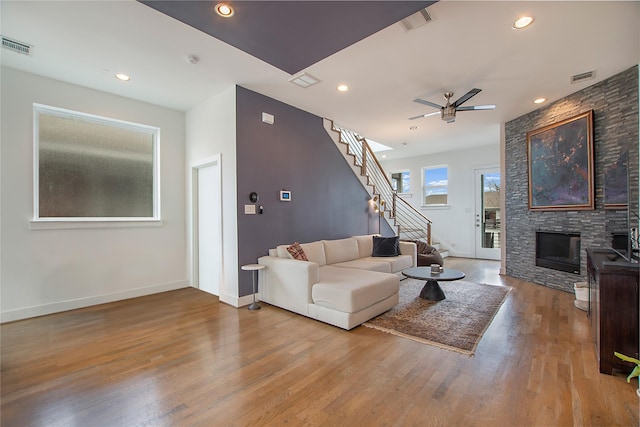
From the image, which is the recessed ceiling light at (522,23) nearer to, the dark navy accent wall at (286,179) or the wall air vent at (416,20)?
the wall air vent at (416,20)

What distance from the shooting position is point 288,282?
142 inches

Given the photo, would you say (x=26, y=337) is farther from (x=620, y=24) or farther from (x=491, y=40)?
(x=620, y=24)

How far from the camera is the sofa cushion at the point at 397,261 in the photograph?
4954 mm

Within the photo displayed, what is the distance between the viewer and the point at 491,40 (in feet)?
9.41

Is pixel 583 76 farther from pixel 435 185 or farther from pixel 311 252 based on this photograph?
pixel 435 185

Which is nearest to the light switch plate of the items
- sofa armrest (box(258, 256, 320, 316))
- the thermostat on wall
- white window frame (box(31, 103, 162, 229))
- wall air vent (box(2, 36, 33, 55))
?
the thermostat on wall

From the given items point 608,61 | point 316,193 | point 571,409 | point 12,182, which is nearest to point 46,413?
point 12,182

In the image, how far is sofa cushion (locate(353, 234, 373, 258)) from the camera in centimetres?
545

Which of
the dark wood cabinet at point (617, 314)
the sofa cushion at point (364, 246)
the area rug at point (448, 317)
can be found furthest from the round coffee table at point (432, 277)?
the dark wood cabinet at point (617, 314)

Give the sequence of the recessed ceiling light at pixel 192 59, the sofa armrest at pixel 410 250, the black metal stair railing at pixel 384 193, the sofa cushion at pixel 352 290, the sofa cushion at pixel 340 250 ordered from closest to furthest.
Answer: the sofa cushion at pixel 352 290 < the recessed ceiling light at pixel 192 59 < the sofa cushion at pixel 340 250 < the sofa armrest at pixel 410 250 < the black metal stair railing at pixel 384 193

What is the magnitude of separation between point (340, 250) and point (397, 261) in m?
1.09

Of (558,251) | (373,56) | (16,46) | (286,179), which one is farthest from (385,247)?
(16,46)

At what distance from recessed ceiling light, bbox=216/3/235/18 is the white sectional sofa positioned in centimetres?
262

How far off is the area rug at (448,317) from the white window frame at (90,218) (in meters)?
3.87
